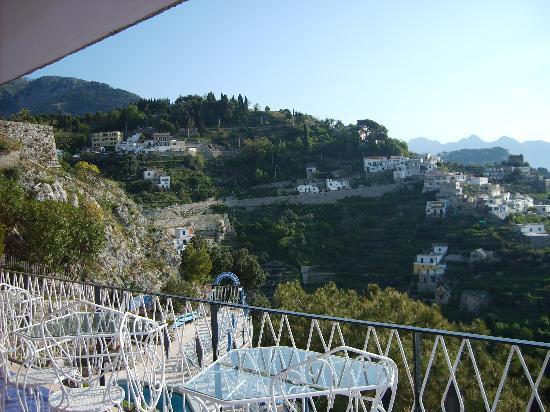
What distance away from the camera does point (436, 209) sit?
35219mm

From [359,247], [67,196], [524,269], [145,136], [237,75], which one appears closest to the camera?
[237,75]

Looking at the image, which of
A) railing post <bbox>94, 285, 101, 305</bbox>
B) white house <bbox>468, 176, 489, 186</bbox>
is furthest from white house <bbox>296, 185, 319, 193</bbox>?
A: railing post <bbox>94, 285, 101, 305</bbox>

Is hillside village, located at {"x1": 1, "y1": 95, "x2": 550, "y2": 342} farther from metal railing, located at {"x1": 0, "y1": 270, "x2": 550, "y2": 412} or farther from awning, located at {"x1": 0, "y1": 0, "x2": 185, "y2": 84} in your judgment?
awning, located at {"x1": 0, "y1": 0, "x2": 185, "y2": 84}

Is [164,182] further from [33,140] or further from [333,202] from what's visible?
[33,140]

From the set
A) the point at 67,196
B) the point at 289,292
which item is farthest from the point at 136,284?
the point at 289,292

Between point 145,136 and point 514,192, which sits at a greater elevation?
point 145,136

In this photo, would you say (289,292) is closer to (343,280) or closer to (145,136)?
(343,280)

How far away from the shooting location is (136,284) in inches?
613

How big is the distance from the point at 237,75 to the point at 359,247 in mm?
24679

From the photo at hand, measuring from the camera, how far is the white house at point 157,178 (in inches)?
1497

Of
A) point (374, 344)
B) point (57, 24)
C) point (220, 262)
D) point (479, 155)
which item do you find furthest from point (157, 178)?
point (479, 155)

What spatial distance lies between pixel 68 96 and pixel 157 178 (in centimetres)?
3249

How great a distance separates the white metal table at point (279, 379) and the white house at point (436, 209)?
35317mm

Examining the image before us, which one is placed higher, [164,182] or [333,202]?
[164,182]
